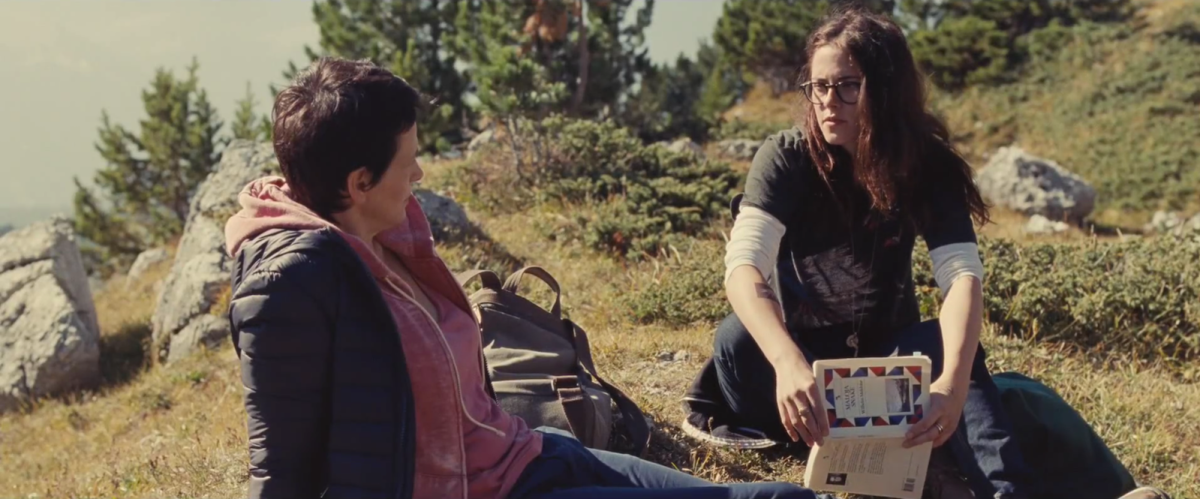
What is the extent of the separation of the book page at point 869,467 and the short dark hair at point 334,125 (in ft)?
4.09

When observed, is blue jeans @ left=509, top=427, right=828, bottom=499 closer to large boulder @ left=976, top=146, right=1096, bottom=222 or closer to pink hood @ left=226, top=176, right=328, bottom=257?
pink hood @ left=226, top=176, right=328, bottom=257

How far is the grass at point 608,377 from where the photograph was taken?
3.40 meters

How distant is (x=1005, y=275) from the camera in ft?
17.1

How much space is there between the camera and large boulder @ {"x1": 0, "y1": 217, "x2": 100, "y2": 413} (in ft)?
27.4

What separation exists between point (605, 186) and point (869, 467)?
22.6ft

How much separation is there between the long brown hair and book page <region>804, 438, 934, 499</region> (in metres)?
0.71

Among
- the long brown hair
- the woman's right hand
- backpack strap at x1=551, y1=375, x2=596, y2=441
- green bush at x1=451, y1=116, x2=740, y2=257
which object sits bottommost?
green bush at x1=451, y1=116, x2=740, y2=257

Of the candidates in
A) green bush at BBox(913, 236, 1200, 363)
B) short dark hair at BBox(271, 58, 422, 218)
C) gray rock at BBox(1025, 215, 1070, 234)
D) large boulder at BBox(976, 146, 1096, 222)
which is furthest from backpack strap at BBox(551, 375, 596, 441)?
large boulder at BBox(976, 146, 1096, 222)

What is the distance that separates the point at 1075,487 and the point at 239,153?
903cm

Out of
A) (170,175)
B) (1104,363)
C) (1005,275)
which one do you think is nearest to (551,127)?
(1005,275)

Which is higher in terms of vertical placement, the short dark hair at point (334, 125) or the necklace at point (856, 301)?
the short dark hair at point (334, 125)

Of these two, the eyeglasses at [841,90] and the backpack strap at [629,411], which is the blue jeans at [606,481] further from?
the eyeglasses at [841,90]

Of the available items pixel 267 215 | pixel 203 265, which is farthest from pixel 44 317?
pixel 267 215

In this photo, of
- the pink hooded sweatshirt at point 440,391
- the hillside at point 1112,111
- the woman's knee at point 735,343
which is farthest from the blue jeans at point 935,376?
the hillside at point 1112,111
